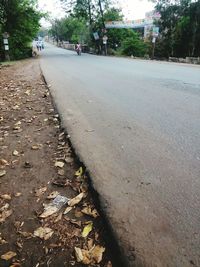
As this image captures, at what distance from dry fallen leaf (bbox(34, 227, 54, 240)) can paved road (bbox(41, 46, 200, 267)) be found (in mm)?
571

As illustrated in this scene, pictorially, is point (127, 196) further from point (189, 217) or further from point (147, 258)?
point (147, 258)

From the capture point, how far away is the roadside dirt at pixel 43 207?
217cm

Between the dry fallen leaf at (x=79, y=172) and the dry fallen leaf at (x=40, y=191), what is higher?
the dry fallen leaf at (x=79, y=172)

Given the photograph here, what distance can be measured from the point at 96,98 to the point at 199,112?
2901 millimetres

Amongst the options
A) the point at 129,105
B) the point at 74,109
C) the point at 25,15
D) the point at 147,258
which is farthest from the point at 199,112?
the point at 25,15

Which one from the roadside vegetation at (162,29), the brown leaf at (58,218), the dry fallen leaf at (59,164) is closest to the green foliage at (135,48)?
Result: the roadside vegetation at (162,29)

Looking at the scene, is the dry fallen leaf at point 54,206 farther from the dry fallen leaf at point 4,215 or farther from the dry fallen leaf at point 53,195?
the dry fallen leaf at point 4,215

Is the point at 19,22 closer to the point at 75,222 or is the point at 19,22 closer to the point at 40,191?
the point at 40,191

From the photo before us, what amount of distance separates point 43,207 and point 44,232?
15.7 inches

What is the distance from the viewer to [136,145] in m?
4.09

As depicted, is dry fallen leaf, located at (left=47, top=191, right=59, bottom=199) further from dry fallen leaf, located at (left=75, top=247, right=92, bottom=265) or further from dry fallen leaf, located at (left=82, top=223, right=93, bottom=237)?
dry fallen leaf, located at (left=75, top=247, right=92, bottom=265)

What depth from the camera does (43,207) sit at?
2799mm

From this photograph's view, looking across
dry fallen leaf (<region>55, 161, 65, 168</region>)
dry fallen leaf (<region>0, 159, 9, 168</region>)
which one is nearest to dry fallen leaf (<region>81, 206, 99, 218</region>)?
dry fallen leaf (<region>55, 161, 65, 168</region>)

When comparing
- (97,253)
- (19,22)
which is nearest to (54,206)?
(97,253)
